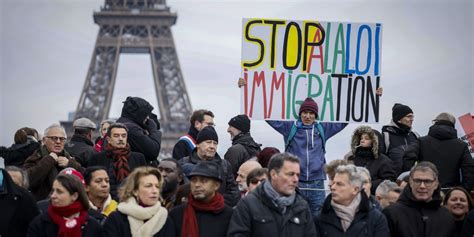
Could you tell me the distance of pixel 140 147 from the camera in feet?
42.5

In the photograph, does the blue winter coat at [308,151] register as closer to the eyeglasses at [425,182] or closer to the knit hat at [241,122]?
the knit hat at [241,122]

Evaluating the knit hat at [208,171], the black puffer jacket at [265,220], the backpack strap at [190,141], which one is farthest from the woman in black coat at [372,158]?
the knit hat at [208,171]

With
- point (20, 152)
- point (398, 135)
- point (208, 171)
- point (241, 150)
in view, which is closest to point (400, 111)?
point (398, 135)

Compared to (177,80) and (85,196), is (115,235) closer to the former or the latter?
(85,196)

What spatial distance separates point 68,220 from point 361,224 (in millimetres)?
2760

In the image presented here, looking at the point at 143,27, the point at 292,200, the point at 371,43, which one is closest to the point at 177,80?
the point at 143,27

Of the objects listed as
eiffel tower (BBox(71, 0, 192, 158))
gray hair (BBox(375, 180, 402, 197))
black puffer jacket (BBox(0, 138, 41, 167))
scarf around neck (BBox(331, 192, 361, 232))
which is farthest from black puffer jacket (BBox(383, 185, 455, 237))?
eiffel tower (BBox(71, 0, 192, 158))

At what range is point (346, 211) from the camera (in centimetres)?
1066

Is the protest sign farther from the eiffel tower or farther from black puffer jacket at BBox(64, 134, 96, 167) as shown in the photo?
the eiffel tower

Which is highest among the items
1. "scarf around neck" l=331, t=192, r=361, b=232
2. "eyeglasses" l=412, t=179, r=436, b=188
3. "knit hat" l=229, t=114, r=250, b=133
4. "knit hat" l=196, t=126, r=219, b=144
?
"knit hat" l=229, t=114, r=250, b=133

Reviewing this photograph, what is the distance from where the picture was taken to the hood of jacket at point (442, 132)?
13.5 m

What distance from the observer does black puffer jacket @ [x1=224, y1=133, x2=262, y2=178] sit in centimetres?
1377

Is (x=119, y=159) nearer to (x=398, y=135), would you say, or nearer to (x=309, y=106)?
(x=309, y=106)

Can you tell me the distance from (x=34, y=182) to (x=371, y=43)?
5.01m
